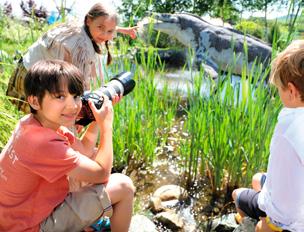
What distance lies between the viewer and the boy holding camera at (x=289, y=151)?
1419mm

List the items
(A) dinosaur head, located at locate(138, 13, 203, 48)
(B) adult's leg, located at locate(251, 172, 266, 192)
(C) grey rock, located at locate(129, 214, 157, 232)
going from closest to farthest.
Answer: (B) adult's leg, located at locate(251, 172, 266, 192) < (C) grey rock, located at locate(129, 214, 157, 232) < (A) dinosaur head, located at locate(138, 13, 203, 48)

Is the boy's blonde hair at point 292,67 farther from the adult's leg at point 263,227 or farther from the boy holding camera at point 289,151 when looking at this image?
the adult's leg at point 263,227

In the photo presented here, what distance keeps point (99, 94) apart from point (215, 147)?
832 mm

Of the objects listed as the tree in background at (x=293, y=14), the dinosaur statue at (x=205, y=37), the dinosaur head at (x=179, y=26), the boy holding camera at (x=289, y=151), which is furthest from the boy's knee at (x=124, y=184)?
the dinosaur head at (x=179, y=26)

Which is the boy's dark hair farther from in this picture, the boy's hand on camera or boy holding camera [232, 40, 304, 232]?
boy holding camera [232, 40, 304, 232]

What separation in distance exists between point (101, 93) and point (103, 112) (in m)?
0.10

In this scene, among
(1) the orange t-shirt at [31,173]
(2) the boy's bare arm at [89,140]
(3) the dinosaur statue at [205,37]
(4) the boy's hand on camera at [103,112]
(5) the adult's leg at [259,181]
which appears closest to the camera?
(1) the orange t-shirt at [31,173]

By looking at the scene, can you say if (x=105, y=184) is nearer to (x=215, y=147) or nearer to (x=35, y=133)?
(x=35, y=133)

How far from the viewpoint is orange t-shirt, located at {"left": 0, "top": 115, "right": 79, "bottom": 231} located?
1.37 meters

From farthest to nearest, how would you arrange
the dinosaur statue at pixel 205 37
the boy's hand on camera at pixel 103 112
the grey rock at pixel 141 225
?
the dinosaur statue at pixel 205 37 < the grey rock at pixel 141 225 < the boy's hand on camera at pixel 103 112

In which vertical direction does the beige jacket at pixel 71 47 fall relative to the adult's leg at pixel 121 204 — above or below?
above

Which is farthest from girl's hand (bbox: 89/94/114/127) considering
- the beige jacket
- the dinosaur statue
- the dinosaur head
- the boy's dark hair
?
the dinosaur head

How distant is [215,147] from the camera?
2215 millimetres

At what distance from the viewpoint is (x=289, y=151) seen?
4.68ft
